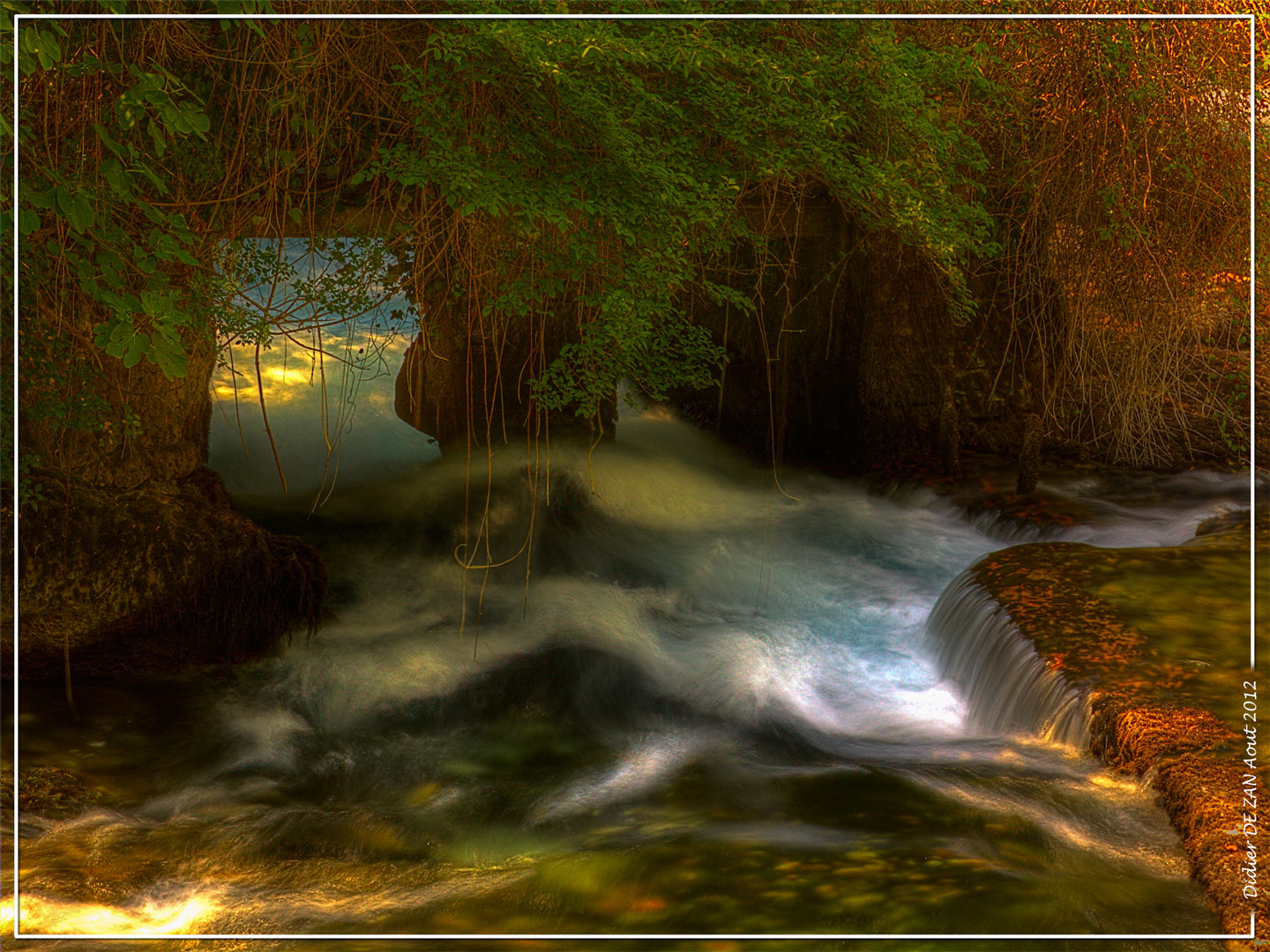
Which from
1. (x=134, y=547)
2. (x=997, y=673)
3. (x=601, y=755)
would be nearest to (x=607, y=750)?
(x=601, y=755)

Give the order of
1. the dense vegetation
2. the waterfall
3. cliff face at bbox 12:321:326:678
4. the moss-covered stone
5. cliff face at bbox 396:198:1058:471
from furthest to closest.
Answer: cliff face at bbox 396:198:1058:471 < cliff face at bbox 12:321:326:678 < the waterfall < the dense vegetation < the moss-covered stone

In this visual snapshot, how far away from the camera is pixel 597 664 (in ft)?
16.0

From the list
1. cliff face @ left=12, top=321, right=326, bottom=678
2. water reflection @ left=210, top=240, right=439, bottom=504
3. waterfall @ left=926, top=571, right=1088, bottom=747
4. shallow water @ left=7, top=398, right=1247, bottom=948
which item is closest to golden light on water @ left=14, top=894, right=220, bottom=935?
shallow water @ left=7, top=398, right=1247, bottom=948

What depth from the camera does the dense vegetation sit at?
3318mm

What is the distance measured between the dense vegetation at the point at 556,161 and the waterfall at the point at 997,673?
1497 millimetres

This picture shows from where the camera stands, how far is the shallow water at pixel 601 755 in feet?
9.16

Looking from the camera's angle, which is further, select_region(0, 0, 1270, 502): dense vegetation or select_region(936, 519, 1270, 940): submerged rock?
select_region(0, 0, 1270, 502): dense vegetation

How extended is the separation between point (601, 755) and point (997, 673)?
1.52 meters

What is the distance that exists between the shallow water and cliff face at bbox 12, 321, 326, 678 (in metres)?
0.17

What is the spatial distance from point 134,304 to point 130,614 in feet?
6.75

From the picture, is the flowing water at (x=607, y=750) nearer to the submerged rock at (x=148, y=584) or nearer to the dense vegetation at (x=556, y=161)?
the submerged rock at (x=148, y=584)

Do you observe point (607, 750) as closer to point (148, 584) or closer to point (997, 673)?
point (997, 673)

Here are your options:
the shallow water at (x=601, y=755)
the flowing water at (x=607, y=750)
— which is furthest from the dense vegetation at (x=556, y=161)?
the shallow water at (x=601, y=755)

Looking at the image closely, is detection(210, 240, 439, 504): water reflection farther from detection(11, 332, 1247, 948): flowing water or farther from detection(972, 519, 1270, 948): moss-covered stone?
detection(972, 519, 1270, 948): moss-covered stone
